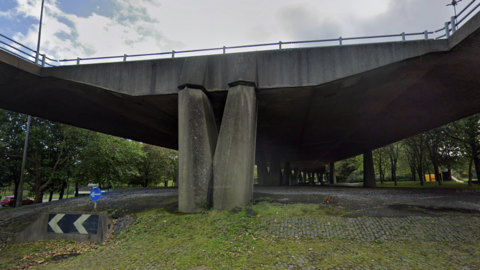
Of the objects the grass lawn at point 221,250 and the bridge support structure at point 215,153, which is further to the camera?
the bridge support structure at point 215,153

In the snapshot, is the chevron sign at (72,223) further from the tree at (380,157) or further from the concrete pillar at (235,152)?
the tree at (380,157)

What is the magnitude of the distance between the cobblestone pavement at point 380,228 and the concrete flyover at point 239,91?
9.78 ft

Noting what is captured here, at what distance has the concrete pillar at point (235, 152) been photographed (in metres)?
10.2

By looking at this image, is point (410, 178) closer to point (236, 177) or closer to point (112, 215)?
point (236, 177)

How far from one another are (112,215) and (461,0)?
55.4ft

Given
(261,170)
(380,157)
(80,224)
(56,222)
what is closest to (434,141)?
(380,157)

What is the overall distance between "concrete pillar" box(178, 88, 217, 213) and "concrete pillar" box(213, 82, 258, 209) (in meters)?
0.40

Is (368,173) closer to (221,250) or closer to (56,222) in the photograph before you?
(221,250)

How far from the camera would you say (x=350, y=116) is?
1723cm

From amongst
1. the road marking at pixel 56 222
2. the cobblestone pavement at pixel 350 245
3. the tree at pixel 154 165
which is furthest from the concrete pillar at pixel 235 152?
the tree at pixel 154 165

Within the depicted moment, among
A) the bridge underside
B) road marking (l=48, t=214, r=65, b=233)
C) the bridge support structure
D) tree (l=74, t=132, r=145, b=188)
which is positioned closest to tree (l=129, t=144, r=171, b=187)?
tree (l=74, t=132, r=145, b=188)

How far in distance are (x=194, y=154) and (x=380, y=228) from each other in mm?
7280

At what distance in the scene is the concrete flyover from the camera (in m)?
10.4

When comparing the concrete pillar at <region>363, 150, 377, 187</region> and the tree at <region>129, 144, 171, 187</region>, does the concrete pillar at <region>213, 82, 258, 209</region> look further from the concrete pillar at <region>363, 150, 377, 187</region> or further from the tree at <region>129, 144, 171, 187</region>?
the tree at <region>129, 144, 171, 187</region>
